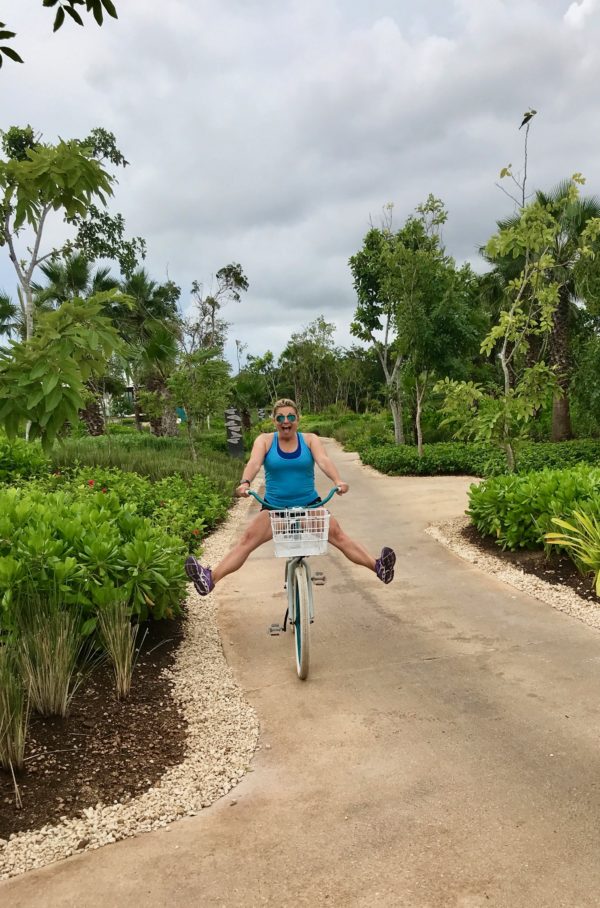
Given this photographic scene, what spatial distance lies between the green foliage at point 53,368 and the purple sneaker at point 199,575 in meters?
2.15

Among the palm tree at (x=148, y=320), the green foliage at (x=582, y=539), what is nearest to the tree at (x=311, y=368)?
the palm tree at (x=148, y=320)

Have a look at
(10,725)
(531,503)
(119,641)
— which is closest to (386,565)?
(119,641)

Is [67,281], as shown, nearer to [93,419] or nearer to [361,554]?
[93,419]

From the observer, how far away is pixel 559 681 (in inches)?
151

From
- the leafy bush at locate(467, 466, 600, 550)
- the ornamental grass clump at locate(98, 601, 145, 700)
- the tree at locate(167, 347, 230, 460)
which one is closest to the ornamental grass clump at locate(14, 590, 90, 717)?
the ornamental grass clump at locate(98, 601, 145, 700)

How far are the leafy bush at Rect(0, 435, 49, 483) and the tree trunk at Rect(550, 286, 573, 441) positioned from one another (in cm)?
1669

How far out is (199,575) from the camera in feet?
13.7

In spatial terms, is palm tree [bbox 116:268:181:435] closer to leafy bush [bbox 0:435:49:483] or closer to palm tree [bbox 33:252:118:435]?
palm tree [bbox 33:252:118:435]

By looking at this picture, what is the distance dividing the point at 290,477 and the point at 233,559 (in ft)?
2.39

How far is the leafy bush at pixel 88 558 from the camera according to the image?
12.2 ft

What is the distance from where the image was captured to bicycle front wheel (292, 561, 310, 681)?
391cm

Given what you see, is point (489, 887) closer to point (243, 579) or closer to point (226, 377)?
point (243, 579)

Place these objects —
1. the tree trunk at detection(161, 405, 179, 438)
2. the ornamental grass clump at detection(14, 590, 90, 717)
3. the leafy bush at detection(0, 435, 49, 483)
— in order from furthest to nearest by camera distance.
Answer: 1. the tree trunk at detection(161, 405, 179, 438)
2. the leafy bush at detection(0, 435, 49, 483)
3. the ornamental grass clump at detection(14, 590, 90, 717)

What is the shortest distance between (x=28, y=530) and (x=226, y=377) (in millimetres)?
13786
